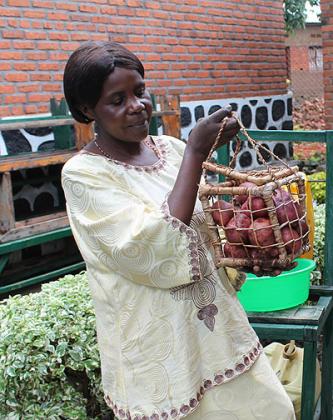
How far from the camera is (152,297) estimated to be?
67.4 inches

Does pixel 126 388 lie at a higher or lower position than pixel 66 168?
lower

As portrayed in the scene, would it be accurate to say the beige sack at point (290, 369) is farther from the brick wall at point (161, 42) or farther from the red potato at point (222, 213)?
the brick wall at point (161, 42)

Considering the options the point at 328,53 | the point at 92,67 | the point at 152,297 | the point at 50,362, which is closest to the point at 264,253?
the point at 152,297

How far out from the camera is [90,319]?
2.75 metres

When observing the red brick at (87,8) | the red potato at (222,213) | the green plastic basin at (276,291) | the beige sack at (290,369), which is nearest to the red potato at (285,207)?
the red potato at (222,213)

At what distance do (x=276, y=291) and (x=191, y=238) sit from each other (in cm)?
100

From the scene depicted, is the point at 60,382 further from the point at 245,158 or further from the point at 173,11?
the point at 245,158

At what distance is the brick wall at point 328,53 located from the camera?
742 cm

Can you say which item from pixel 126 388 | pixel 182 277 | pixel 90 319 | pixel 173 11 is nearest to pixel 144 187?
pixel 182 277

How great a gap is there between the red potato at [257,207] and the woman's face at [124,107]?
325 mm

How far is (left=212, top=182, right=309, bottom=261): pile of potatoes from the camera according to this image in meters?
1.70

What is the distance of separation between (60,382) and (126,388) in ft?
2.99

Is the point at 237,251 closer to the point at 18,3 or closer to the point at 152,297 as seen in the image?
the point at 152,297

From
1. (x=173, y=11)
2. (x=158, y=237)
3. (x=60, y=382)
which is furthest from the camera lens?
(x=173, y=11)
